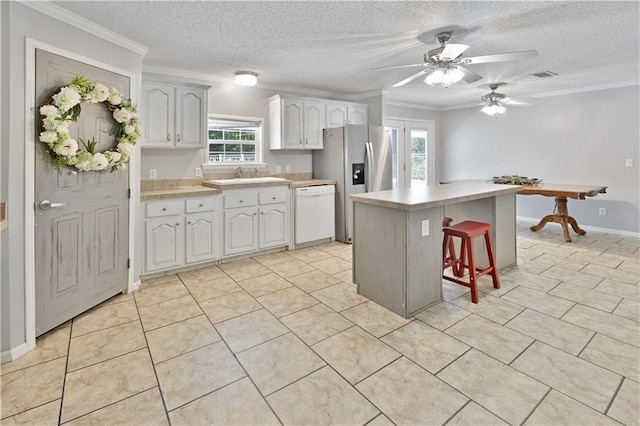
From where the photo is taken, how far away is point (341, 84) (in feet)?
16.7

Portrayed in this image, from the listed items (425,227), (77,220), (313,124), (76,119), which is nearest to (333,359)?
(425,227)

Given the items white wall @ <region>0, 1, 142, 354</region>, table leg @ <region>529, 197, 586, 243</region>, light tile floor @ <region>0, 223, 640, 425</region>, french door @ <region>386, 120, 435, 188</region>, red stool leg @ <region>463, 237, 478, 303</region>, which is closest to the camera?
light tile floor @ <region>0, 223, 640, 425</region>

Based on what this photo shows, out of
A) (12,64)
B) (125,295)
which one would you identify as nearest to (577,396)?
(125,295)

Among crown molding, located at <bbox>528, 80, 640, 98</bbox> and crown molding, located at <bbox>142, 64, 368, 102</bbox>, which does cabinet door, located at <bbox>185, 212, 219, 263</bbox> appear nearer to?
crown molding, located at <bbox>142, 64, 368, 102</bbox>

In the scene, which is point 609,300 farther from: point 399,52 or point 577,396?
point 399,52

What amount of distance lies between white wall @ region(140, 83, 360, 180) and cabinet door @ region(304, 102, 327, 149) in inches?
12.1

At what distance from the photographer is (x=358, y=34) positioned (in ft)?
10.0

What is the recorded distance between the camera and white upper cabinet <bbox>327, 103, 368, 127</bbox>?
17.4 ft

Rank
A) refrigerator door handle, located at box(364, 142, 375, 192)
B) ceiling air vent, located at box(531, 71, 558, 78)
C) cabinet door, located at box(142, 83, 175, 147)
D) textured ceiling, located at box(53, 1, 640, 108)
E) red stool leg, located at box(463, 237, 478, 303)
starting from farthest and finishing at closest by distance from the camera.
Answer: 1. refrigerator door handle, located at box(364, 142, 375, 192)
2. ceiling air vent, located at box(531, 71, 558, 78)
3. cabinet door, located at box(142, 83, 175, 147)
4. red stool leg, located at box(463, 237, 478, 303)
5. textured ceiling, located at box(53, 1, 640, 108)

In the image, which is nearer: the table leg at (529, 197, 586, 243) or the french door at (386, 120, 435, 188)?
the table leg at (529, 197, 586, 243)

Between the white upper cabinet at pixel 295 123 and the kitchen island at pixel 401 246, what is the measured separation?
7.33 ft

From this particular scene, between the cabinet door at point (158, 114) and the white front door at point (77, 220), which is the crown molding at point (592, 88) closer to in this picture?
the cabinet door at point (158, 114)

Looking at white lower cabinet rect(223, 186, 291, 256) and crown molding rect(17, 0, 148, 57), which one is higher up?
crown molding rect(17, 0, 148, 57)

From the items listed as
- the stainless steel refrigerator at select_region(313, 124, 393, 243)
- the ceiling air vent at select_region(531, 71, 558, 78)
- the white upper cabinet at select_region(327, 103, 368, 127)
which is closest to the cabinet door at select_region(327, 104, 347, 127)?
the white upper cabinet at select_region(327, 103, 368, 127)
